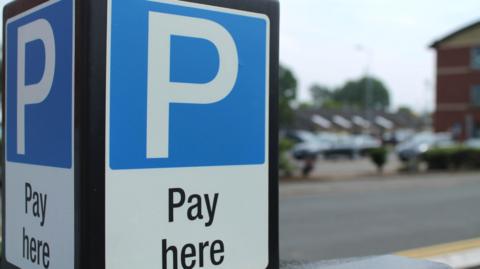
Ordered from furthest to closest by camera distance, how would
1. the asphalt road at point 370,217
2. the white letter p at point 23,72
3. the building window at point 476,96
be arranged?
the building window at point 476,96 < the asphalt road at point 370,217 < the white letter p at point 23,72

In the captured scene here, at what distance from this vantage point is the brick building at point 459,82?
155 ft

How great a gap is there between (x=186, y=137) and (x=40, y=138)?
13.9 inches

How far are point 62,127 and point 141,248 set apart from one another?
12.4 inches

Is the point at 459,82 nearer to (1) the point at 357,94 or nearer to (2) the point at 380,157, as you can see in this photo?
(2) the point at 380,157

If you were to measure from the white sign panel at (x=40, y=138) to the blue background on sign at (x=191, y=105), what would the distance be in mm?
103

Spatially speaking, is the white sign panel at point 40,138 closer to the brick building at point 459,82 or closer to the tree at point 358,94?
the brick building at point 459,82

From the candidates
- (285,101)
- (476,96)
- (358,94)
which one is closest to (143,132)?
(285,101)

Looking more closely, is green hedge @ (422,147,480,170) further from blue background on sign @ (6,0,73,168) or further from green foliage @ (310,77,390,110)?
green foliage @ (310,77,390,110)

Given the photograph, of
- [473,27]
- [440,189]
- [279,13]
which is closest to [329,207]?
[440,189]

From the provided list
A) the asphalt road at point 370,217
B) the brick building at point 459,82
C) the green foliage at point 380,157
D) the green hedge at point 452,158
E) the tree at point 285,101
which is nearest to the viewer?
the asphalt road at point 370,217

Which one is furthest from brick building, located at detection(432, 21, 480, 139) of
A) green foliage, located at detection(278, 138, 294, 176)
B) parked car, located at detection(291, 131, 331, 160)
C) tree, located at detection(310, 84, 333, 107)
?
tree, located at detection(310, 84, 333, 107)

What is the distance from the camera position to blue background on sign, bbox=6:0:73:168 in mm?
1374

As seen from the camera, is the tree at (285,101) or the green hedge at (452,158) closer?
the green hedge at (452,158)

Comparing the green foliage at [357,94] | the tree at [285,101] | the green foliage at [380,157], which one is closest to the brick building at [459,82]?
the tree at [285,101]
